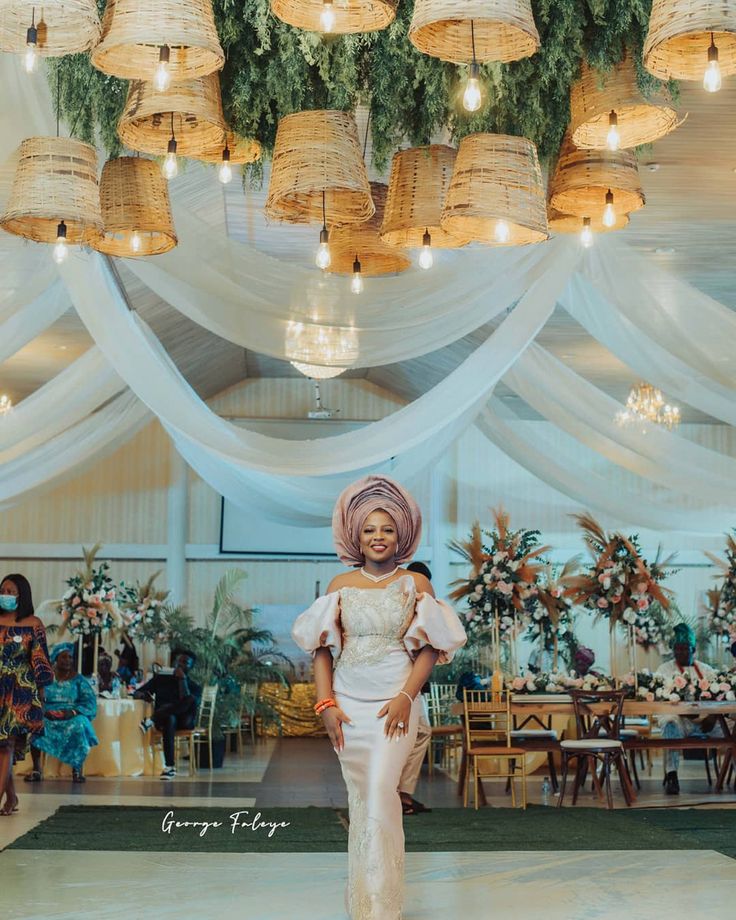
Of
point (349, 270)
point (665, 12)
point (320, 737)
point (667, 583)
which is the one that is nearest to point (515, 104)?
point (349, 270)

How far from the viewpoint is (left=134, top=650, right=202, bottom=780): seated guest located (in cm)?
1234

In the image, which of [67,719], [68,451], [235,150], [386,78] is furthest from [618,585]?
[386,78]

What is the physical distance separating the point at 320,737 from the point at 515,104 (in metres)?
14.8

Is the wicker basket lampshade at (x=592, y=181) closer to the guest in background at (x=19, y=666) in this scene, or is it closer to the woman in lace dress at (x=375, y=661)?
the woman in lace dress at (x=375, y=661)

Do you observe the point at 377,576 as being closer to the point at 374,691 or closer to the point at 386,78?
the point at 374,691

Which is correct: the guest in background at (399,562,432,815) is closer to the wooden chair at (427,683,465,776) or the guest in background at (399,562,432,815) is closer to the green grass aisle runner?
the green grass aisle runner

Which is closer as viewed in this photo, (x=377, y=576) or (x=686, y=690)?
(x=377, y=576)

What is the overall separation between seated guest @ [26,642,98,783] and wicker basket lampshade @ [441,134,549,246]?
25.9 ft

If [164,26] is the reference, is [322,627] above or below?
below

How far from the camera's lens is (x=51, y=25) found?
3.96m

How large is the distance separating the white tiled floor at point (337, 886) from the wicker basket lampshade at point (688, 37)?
350 cm

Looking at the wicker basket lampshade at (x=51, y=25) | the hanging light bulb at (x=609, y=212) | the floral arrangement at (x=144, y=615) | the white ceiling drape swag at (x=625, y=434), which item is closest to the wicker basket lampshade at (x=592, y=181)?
the hanging light bulb at (x=609, y=212)

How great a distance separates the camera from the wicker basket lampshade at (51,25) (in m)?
3.78

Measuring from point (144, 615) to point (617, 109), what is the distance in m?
10.5
